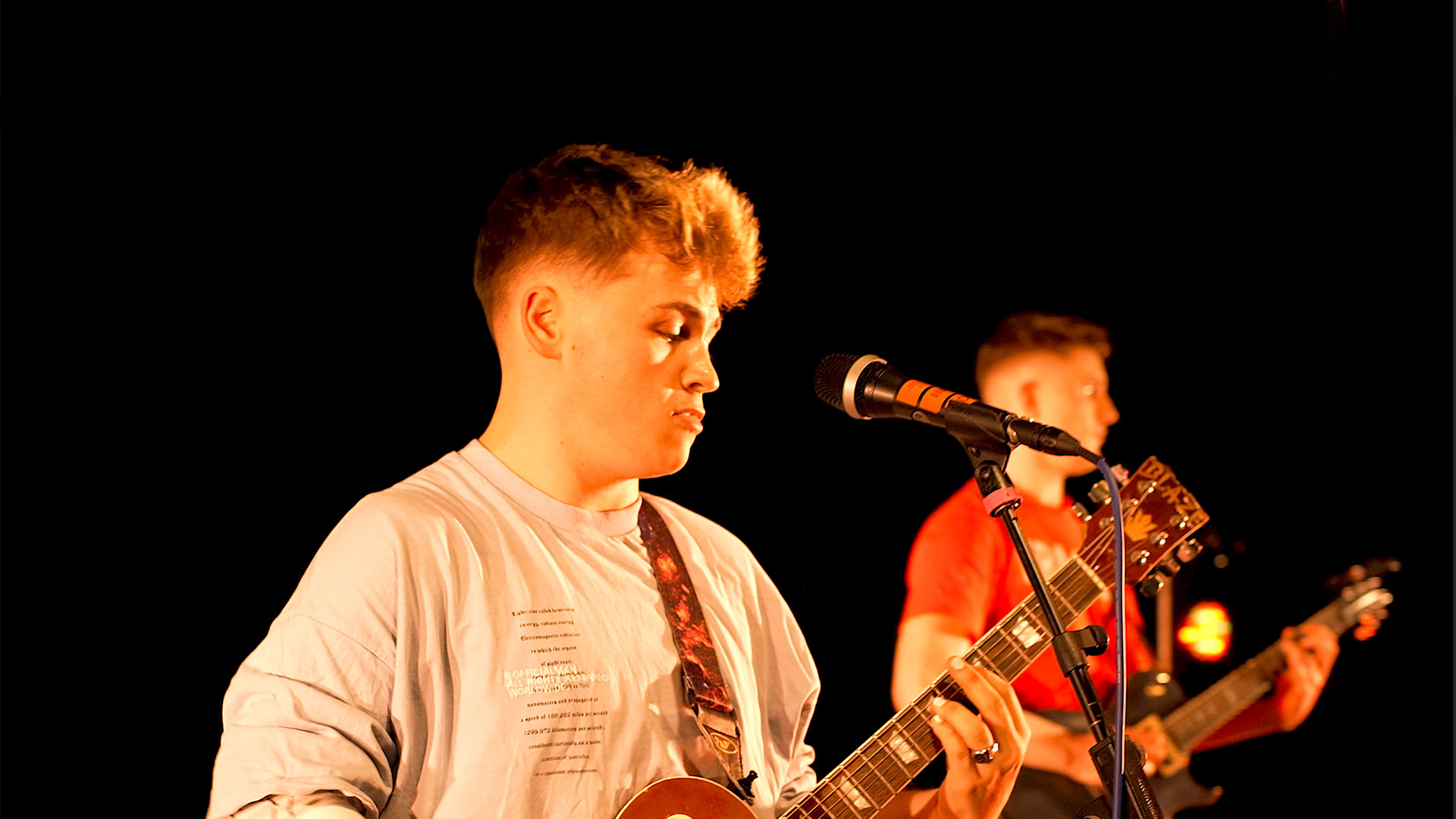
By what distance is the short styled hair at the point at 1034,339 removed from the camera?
11.0 ft

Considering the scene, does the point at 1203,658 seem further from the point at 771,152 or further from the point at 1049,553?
the point at 771,152

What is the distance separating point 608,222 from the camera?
1847 mm

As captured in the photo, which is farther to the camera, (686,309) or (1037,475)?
(1037,475)

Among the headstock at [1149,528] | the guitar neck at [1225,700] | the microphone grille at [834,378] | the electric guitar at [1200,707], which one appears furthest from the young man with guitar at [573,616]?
the guitar neck at [1225,700]

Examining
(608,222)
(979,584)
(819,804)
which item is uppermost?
(608,222)

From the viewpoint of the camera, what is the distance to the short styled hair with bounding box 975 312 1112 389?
336 centimetres

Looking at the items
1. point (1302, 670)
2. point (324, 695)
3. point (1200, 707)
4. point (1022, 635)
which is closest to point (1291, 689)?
point (1302, 670)

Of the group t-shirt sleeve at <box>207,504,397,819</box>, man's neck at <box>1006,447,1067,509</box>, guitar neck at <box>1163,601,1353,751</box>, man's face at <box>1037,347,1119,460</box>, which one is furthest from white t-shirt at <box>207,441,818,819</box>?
guitar neck at <box>1163,601,1353,751</box>

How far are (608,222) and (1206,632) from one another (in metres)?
2.90

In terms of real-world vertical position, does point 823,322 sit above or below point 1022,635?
above

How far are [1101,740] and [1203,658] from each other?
260 centimetres

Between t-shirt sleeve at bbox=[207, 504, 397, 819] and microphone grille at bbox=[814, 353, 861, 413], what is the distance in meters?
0.65

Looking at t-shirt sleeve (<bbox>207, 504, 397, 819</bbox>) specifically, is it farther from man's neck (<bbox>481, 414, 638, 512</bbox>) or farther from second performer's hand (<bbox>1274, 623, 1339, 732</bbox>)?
second performer's hand (<bbox>1274, 623, 1339, 732</bbox>)

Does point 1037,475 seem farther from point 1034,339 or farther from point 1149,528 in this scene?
point 1149,528
